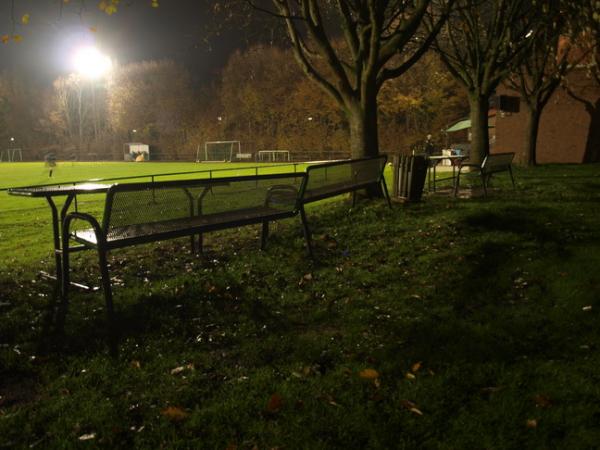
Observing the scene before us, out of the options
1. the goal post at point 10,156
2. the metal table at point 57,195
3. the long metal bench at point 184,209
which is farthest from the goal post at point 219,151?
the metal table at point 57,195

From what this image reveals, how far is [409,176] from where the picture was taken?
992 cm

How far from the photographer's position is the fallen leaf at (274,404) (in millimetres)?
3141

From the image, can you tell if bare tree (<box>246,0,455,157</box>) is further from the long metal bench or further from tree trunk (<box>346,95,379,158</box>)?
the long metal bench

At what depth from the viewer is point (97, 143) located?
83.8m

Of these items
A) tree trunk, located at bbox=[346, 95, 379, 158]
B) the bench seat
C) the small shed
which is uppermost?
the small shed

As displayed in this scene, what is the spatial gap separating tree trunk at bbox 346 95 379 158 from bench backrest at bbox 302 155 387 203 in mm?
1016

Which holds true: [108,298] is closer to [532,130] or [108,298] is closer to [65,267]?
[65,267]

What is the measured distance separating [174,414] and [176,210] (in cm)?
297

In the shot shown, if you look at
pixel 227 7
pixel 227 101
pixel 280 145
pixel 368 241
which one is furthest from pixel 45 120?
pixel 368 241

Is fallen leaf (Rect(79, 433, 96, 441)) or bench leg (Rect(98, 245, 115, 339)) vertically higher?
bench leg (Rect(98, 245, 115, 339))

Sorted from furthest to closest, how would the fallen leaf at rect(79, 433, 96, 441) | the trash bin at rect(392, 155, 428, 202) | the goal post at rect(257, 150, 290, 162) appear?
the goal post at rect(257, 150, 290, 162)
the trash bin at rect(392, 155, 428, 202)
the fallen leaf at rect(79, 433, 96, 441)

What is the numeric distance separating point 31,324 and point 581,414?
406 centimetres

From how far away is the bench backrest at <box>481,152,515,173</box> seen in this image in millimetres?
10562

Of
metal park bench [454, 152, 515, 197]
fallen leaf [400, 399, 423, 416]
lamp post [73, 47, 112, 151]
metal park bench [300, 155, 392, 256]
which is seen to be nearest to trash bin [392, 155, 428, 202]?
metal park bench [300, 155, 392, 256]
